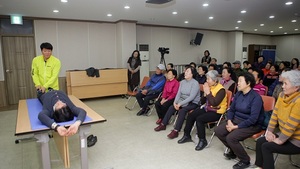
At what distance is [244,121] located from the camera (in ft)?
8.64

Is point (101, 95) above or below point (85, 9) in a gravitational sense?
below

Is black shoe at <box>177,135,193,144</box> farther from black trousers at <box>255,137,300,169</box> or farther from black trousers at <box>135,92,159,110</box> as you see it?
black trousers at <box>135,92,159,110</box>

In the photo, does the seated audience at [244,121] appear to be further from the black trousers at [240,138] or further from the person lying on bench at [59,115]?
the person lying on bench at [59,115]

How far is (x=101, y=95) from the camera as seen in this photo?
22.6ft

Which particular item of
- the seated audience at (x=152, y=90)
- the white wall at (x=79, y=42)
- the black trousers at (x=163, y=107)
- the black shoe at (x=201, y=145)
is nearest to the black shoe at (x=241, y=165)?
the black shoe at (x=201, y=145)

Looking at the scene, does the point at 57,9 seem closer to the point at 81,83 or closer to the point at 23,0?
the point at 23,0

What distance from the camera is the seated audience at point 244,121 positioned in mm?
2590

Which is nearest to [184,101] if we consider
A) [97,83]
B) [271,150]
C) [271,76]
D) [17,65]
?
[271,150]

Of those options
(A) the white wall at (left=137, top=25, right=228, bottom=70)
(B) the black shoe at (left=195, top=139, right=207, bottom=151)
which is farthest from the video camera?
(B) the black shoe at (left=195, top=139, right=207, bottom=151)

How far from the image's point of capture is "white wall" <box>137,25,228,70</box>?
861cm

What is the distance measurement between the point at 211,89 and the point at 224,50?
28.2 ft

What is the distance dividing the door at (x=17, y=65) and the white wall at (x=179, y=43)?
3.81 metres

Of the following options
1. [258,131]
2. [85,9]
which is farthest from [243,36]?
[258,131]

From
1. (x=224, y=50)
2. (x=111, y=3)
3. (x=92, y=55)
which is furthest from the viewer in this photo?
(x=224, y=50)
